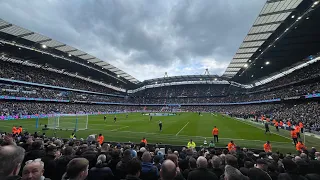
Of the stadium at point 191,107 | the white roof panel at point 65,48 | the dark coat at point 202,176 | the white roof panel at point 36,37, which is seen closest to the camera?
the dark coat at point 202,176

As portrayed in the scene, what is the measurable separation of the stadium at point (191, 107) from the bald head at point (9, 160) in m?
2.65

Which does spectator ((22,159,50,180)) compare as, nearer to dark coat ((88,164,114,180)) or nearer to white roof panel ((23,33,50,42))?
dark coat ((88,164,114,180))

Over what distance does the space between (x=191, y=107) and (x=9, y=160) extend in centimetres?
10358

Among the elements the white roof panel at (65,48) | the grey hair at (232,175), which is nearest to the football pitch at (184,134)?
the grey hair at (232,175)

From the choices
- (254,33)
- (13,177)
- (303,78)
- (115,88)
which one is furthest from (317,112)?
(115,88)

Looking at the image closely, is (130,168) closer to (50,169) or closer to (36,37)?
(50,169)

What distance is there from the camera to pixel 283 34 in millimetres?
26094

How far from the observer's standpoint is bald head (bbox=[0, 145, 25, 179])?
7.37 ft

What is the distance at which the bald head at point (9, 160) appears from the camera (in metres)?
2.25

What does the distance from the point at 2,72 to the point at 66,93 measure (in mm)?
22671

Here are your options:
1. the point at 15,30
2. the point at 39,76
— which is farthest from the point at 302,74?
the point at 39,76

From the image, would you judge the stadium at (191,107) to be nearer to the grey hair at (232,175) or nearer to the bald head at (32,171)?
the grey hair at (232,175)

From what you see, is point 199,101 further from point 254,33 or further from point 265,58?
point 254,33

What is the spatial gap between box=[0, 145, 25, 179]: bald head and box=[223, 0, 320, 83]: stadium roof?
1046 inches
